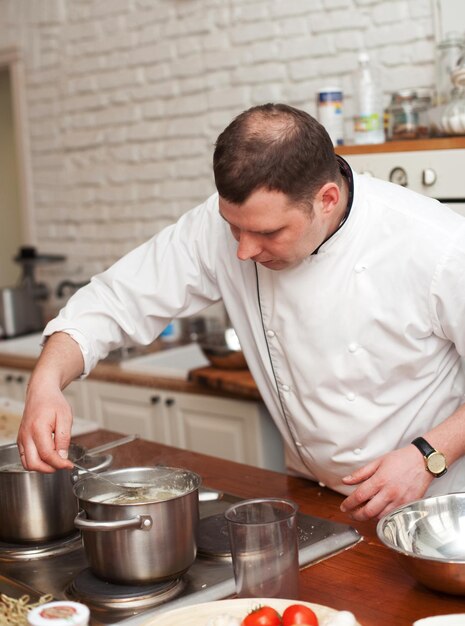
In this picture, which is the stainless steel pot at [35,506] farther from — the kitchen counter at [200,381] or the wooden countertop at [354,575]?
the kitchen counter at [200,381]

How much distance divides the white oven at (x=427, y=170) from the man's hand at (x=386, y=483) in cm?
135

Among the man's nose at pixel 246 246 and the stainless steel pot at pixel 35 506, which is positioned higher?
the man's nose at pixel 246 246

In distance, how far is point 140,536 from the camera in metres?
1.41

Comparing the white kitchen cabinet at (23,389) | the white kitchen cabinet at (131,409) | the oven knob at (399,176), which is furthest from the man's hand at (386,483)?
the white kitchen cabinet at (23,389)

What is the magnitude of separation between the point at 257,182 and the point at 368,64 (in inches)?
78.4

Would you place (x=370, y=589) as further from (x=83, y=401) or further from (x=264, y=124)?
(x=83, y=401)

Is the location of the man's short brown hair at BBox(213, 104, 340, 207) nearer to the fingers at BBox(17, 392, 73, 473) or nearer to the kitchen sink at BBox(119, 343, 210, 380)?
the fingers at BBox(17, 392, 73, 473)

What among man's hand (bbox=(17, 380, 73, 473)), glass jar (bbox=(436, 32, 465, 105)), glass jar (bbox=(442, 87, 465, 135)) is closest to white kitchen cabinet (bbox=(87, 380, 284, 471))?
glass jar (bbox=(442, 87, 465, 135))

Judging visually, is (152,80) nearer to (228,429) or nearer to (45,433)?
(228,429)

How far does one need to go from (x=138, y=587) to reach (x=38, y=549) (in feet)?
1.00

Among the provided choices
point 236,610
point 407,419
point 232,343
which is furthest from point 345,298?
point 232,343

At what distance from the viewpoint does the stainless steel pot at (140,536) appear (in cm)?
140

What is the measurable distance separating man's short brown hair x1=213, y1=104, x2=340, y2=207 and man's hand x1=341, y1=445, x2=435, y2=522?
48 cm

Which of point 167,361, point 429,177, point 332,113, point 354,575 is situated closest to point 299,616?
point 354,575
